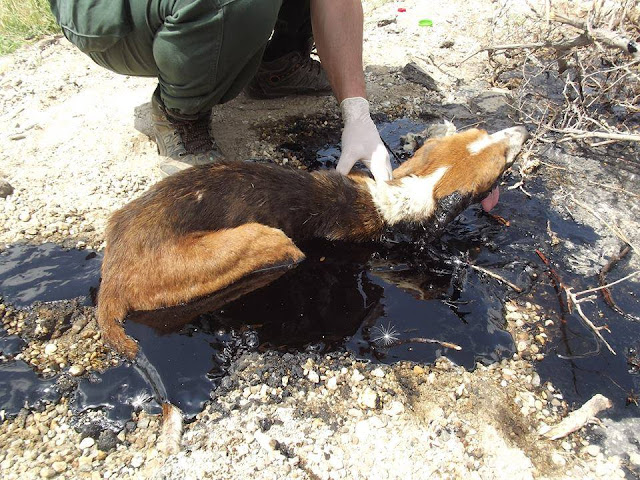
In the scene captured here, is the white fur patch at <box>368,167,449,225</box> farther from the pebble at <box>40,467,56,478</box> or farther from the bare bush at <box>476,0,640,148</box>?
the pebble at <box>40,467,56,478</box>

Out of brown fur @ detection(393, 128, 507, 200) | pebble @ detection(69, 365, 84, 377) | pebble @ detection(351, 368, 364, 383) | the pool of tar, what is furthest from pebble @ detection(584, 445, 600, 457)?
pebble @ detection(69, 365, 84, 377)

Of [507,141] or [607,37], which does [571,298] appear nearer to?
[507,141]

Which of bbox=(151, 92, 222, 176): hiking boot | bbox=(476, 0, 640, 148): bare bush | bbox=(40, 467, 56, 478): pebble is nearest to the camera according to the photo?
bbox=(40, 467, 56, 478): pebble

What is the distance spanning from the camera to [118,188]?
13.1 feet

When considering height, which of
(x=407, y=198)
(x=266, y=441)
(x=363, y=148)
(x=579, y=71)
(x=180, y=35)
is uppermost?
(x=180, y=35)

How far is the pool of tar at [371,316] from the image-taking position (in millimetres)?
2658

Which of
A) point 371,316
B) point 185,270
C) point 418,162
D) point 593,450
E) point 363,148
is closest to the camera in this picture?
point 593,450

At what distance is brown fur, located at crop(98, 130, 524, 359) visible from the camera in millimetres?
2891

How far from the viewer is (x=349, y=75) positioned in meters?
4.25

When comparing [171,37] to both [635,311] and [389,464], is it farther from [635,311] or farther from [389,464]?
[635,311]

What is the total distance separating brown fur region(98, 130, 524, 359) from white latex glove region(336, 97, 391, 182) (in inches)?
5.9

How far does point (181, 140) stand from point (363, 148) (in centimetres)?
156

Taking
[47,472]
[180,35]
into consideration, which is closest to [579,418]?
[47,472]

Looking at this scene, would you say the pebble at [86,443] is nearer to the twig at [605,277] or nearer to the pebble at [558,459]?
the pebble at [558,459]
